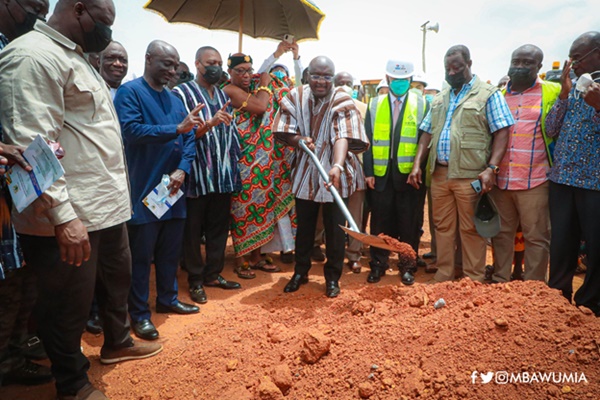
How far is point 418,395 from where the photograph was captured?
1909 millimetres

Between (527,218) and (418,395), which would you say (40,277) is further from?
(527,218)

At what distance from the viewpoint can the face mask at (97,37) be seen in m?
2.08

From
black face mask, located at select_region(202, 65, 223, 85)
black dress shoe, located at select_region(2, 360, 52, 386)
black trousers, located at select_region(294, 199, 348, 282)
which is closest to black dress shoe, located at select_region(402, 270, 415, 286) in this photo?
black trousers, located at select_region(294, 199, 348, 282)

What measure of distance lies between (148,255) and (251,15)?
3.11 metres

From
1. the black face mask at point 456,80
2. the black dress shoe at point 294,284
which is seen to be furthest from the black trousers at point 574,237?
the black dress shoe at point 294,284

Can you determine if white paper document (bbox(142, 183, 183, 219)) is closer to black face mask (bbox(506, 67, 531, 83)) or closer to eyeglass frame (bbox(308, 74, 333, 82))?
eyeglass frame (bbox(308, 74, 333, 82))

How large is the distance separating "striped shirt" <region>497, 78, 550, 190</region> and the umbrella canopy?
224 centimetres

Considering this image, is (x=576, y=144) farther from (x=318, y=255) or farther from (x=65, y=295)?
(x=65, y=295)

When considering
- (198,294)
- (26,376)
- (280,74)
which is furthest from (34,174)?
(280,74)

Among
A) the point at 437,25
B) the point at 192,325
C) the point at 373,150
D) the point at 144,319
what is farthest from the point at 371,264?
the point at 437,25

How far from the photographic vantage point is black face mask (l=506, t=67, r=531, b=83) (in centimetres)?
367

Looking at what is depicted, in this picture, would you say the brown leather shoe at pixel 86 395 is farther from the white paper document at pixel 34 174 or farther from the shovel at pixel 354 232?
the shovel at pixel 354 232

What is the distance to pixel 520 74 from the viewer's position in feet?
12.1

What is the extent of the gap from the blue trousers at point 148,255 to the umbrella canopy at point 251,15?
2.26 m
